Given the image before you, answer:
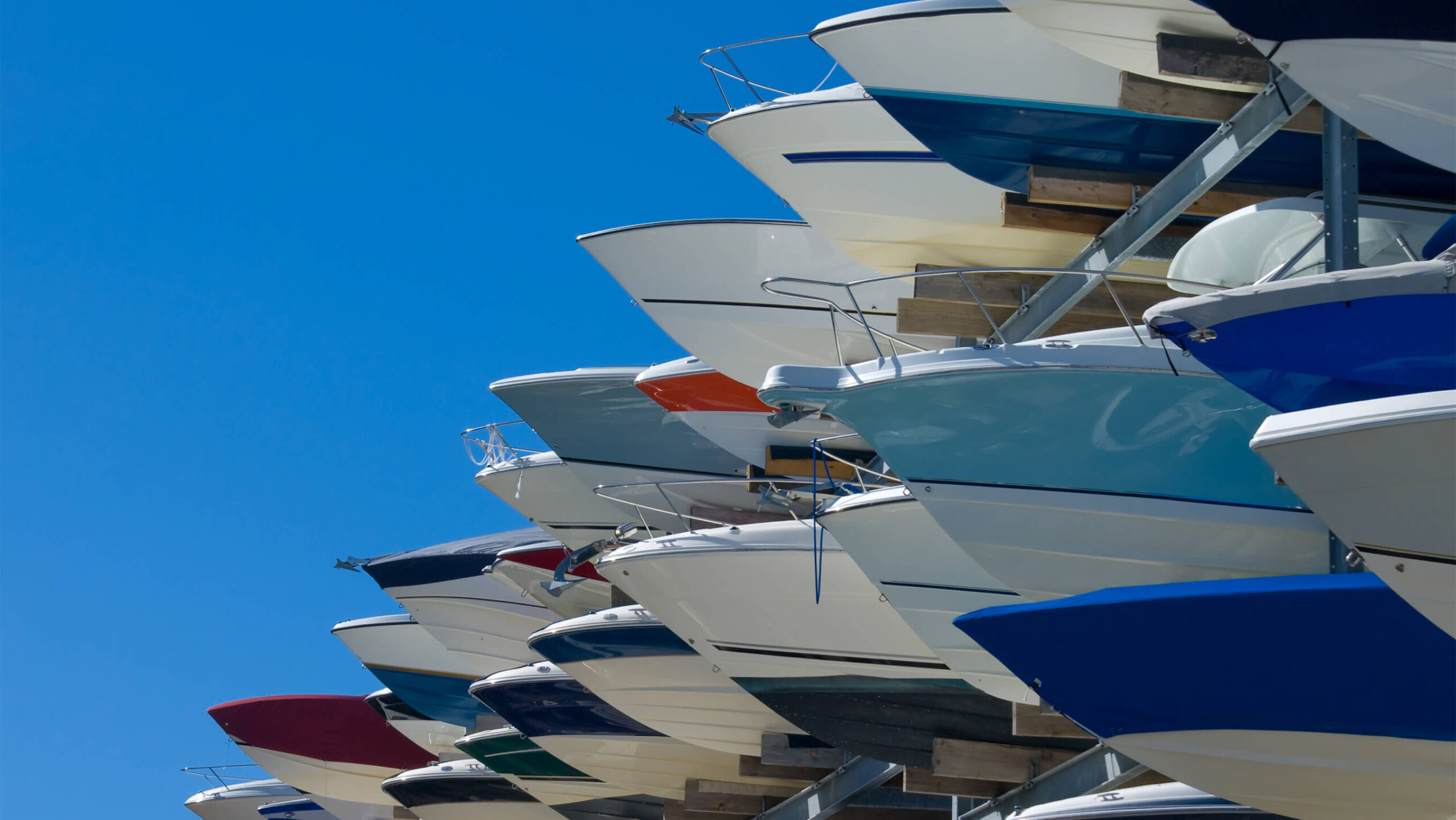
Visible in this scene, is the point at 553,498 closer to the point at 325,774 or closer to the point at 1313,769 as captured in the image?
the point at 325,774

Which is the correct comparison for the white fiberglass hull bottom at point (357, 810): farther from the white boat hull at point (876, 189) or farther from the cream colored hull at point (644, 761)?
the white boat hull at point (876, 189)

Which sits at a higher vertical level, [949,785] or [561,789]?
[561,789]

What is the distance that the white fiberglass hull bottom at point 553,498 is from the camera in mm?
10938

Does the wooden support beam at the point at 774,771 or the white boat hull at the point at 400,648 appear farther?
the white boat hull at the point at 400,648

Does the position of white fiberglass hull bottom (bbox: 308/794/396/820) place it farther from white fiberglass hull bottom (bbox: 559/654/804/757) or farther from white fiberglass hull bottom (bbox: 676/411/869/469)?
white fiberglass hull bottom (bbox: 676/411/869/469)

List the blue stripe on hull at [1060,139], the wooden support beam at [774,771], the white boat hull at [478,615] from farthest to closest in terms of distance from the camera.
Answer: the white boat hull at [478,615] → the wooden support beam at [774,771] → the blue stripe on hull at [1060,139]

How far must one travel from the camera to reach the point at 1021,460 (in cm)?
527

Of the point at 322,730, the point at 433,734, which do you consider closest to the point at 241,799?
the point at 322,730

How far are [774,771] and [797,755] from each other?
1.45 feet

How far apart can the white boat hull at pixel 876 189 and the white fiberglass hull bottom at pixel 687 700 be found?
Result: 7.93 feet

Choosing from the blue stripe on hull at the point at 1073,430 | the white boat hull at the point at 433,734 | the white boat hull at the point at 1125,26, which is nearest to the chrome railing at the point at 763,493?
the blue stripe on hull at the point at 1073,430

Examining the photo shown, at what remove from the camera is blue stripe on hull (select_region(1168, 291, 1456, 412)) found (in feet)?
13.3

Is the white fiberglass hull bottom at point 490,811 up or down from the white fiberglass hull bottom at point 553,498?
down

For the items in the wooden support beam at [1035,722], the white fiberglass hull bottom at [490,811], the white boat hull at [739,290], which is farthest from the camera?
the white fiberglass hull bottom at [490,811]
